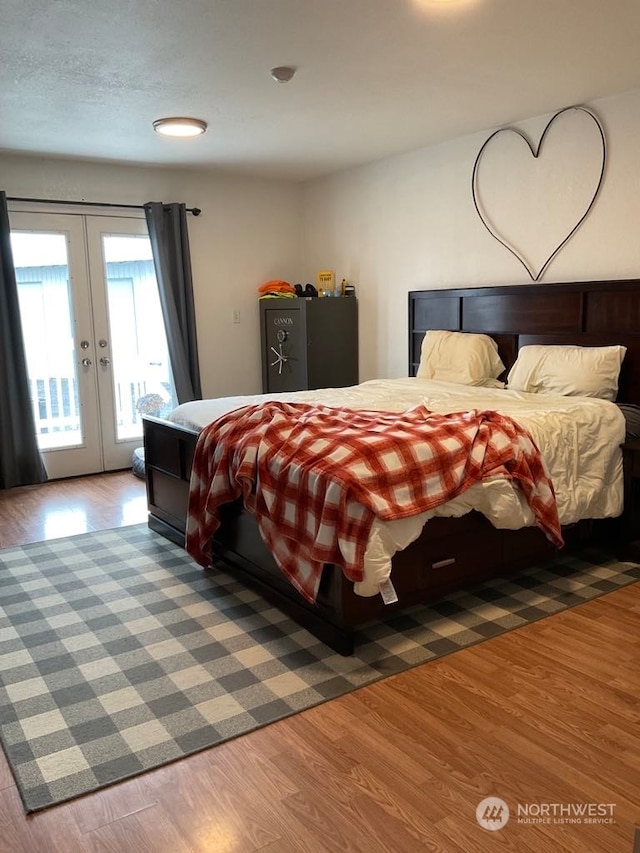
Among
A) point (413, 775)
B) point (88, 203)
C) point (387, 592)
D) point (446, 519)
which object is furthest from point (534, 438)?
point (88, 203)

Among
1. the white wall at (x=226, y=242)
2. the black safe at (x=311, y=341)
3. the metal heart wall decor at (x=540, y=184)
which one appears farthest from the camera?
the black safe at (x=311, y=341)

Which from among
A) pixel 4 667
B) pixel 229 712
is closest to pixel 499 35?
pixel 229 712

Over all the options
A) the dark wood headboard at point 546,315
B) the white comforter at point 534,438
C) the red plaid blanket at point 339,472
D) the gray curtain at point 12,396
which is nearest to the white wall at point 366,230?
the dark wood headboard at point 546,315

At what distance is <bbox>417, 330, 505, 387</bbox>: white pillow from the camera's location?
4305 millimetres

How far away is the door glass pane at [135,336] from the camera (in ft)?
17.8

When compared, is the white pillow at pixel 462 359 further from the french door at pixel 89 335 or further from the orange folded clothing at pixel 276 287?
the french door at pixel 89 335

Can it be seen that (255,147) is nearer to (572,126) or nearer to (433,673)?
(572,126)

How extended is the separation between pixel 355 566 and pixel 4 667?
1323 millimetres

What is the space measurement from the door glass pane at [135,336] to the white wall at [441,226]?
1543 mm

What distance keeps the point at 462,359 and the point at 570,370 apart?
827 mm

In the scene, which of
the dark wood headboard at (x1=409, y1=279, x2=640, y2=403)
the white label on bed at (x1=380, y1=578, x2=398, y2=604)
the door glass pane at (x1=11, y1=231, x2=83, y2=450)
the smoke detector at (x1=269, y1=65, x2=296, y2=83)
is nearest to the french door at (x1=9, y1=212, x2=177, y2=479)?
the door glass pane at (x1=11, y1=231, x2=83, y2=450)

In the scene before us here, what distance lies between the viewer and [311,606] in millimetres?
2656

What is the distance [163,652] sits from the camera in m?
2.55

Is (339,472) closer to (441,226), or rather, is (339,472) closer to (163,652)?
(163,652)
